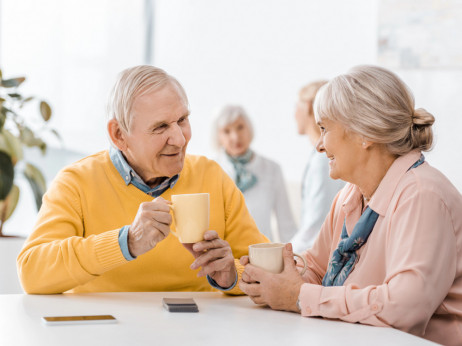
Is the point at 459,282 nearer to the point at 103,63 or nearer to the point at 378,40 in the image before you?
the point at 378,40

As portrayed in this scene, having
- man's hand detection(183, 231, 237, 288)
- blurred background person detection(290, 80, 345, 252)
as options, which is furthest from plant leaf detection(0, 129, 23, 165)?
man's hand detection(183, 231, 237, 288)

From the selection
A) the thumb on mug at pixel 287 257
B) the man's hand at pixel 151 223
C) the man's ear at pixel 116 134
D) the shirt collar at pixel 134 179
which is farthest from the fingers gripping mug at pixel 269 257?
the man's ear at pixel 116 134

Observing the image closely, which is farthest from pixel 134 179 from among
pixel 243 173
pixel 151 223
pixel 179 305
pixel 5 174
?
pixel 243 173

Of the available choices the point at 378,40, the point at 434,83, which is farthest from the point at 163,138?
the point at 378,40

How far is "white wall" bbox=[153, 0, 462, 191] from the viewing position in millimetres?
3490

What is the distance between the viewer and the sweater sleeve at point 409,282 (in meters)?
1.35

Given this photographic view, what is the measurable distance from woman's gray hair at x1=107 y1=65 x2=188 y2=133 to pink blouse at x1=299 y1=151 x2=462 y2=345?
2.18ft

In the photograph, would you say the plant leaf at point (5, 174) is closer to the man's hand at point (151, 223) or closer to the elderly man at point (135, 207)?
the elderly man at point (135, 207)

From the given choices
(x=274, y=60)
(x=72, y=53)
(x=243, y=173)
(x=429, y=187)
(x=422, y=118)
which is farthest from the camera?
(x=72, y=53)

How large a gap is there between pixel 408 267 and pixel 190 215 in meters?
0.50

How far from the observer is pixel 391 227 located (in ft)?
4.85

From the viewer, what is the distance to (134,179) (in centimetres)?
185

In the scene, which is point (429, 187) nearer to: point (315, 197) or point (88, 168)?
point (88, 168)

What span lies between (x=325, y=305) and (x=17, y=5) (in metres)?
4.59
